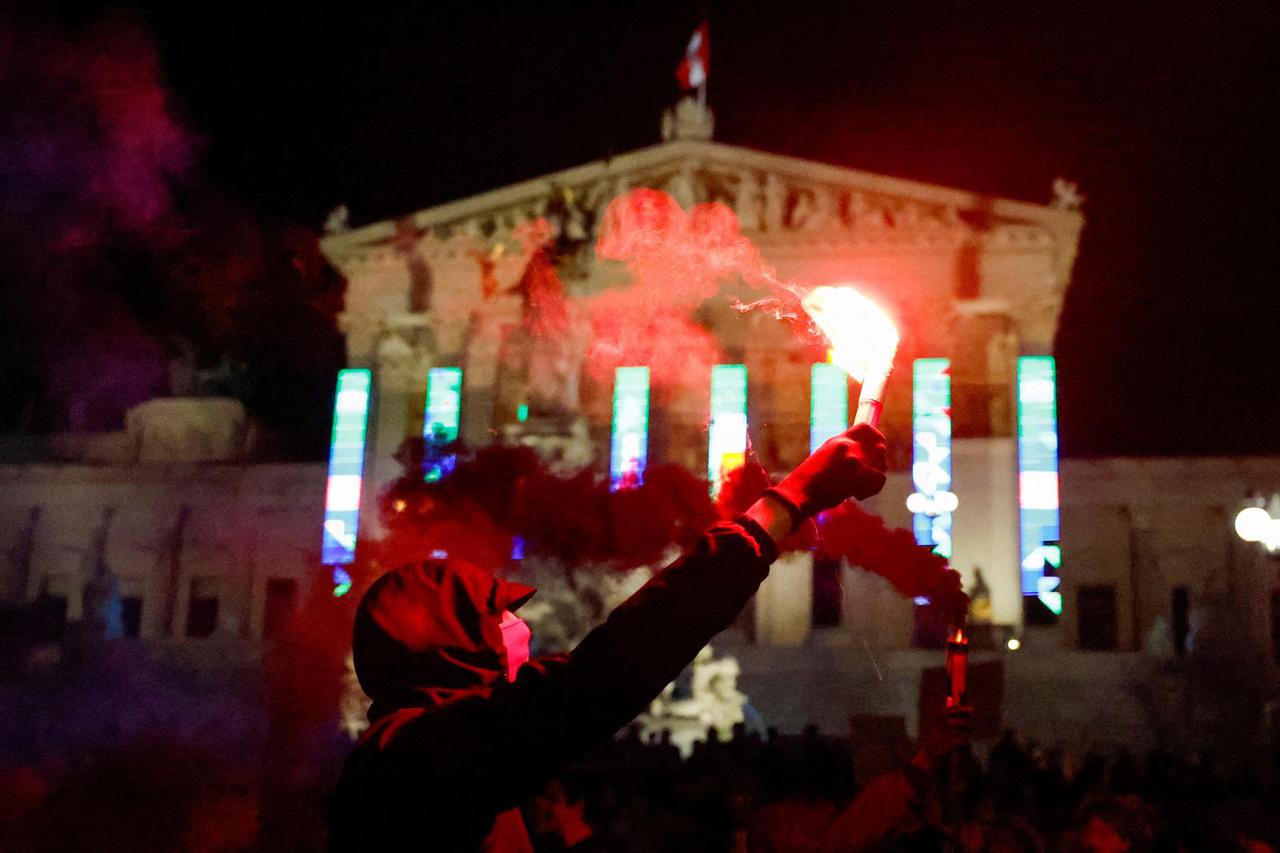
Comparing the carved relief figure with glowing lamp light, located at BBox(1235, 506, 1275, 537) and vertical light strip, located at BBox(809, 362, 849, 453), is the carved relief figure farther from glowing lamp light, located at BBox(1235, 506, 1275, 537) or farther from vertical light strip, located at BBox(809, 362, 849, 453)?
glowing lamp light, located at BBox(1235, 506, 1275, 537)

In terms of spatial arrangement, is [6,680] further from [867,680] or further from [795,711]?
[867,680]

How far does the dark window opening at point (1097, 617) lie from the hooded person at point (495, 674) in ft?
91.4

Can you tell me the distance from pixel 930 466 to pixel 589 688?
88.7 ft

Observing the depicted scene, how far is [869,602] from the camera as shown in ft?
91.6

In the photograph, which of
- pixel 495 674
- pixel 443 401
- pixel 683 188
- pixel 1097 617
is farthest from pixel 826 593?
pixel 495 674

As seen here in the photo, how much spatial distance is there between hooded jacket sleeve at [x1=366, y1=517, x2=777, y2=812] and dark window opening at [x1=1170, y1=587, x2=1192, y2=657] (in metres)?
27.4

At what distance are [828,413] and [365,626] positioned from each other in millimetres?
25847

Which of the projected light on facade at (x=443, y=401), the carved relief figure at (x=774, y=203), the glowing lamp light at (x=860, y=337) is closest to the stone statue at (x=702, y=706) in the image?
the projected light on facade at (x=443, y=401)

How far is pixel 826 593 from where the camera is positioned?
28.6 m

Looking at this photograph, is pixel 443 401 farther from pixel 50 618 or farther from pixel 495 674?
pixel 495 674

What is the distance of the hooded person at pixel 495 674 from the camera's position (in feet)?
6.22

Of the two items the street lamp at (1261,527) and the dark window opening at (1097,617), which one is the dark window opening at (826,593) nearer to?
the dark window opening at (1097,617)

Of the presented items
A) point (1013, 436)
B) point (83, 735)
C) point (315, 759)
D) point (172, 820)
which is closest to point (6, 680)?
point (83, 735)

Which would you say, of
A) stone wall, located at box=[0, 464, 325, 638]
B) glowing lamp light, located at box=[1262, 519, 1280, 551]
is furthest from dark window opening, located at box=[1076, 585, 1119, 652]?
stone wall, located at box=[0, 464, 325, 638]
